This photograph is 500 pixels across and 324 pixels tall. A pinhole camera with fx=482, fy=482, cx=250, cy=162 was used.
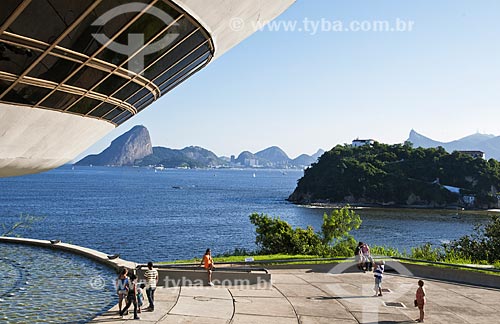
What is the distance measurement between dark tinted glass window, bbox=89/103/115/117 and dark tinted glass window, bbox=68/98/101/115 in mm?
333

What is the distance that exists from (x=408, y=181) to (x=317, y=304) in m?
129

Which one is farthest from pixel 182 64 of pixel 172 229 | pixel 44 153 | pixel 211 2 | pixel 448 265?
pixel 172 229

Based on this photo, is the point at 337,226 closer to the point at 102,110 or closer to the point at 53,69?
the point at 102,110

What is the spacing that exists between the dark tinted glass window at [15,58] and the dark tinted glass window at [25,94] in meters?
0.75

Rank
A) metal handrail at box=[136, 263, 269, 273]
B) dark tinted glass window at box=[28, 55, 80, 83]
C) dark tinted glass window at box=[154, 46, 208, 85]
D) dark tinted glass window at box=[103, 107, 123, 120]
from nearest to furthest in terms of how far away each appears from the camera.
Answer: dark tinted glass window at box=[28, 55, 80, 83]
dark tinted glass window at box=[154, 46, 208, 85]
dark tinted glass window at box=[103, 107, 123, 120]
metal handrail at box=[136, 263, 269, 273]

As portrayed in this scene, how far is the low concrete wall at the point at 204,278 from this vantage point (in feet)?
55.9

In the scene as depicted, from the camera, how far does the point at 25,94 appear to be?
35.8 feet

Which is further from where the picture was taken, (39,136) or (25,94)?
(39,136)

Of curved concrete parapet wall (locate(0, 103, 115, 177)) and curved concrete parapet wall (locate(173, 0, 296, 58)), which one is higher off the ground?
curved concrete parapet wall (locate(173, 0, 296, 58))

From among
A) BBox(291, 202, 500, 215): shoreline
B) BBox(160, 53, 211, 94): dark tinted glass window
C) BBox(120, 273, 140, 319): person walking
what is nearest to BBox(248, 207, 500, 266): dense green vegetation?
BBox(160, 53, 211, 94): dark tinted glass window

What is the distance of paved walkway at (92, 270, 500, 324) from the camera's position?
13305mm

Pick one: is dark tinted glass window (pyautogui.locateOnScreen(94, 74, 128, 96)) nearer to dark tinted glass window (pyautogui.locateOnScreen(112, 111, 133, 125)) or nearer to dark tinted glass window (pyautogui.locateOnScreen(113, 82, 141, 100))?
dark tinted glass window (pyautogui.locateOnScreen(113, 82, 141, 100))

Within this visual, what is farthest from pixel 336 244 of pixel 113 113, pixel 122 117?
pixel 113 113

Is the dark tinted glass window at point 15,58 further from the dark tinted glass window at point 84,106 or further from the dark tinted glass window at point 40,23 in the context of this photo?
the dark tinted glass window at point 84,106
